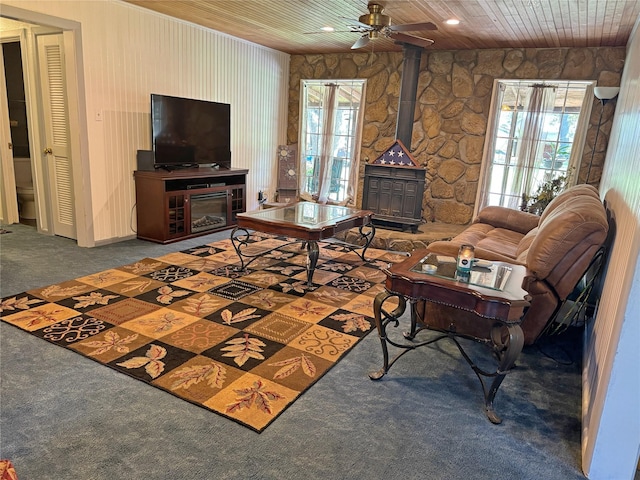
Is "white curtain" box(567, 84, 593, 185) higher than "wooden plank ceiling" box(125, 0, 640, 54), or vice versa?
"wooden plank ceiling" box(125, 0, 640, 54)

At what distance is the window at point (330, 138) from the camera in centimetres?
679

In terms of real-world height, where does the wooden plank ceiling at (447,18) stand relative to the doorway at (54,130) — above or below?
above

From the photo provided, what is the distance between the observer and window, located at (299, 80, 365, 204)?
6.79 m

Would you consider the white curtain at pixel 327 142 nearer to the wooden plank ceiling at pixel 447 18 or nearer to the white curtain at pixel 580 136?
the wooden plank ceiling at pixel 447 18

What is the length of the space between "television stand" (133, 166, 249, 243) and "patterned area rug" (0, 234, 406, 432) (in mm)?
671

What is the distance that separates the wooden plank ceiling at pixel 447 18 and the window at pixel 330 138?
1.06 meters

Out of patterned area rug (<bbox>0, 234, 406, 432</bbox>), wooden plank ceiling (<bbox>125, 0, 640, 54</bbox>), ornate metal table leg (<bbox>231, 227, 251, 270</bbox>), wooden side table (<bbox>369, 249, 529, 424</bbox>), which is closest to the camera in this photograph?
wooden side table (<bbox>369, 249, 529, 424</bbox>)

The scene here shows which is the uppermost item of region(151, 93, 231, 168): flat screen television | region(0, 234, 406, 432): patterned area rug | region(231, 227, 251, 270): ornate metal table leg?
region(151, 93, 231, 168): flat screen television

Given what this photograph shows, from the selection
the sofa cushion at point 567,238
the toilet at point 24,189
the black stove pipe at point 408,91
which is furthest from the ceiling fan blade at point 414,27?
the toilet at point 24,189

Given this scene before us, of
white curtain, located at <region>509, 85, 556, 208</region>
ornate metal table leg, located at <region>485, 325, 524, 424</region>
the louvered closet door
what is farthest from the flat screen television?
ornate metal table leg, located at <region>485, 325, 524, 424</region>

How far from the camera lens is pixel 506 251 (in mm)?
3559

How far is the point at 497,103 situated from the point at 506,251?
3081mm

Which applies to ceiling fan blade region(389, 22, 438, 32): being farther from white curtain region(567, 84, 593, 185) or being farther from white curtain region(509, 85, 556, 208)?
white curtain region(567, 84, 593, 185)

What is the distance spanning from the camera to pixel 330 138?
6949mm
